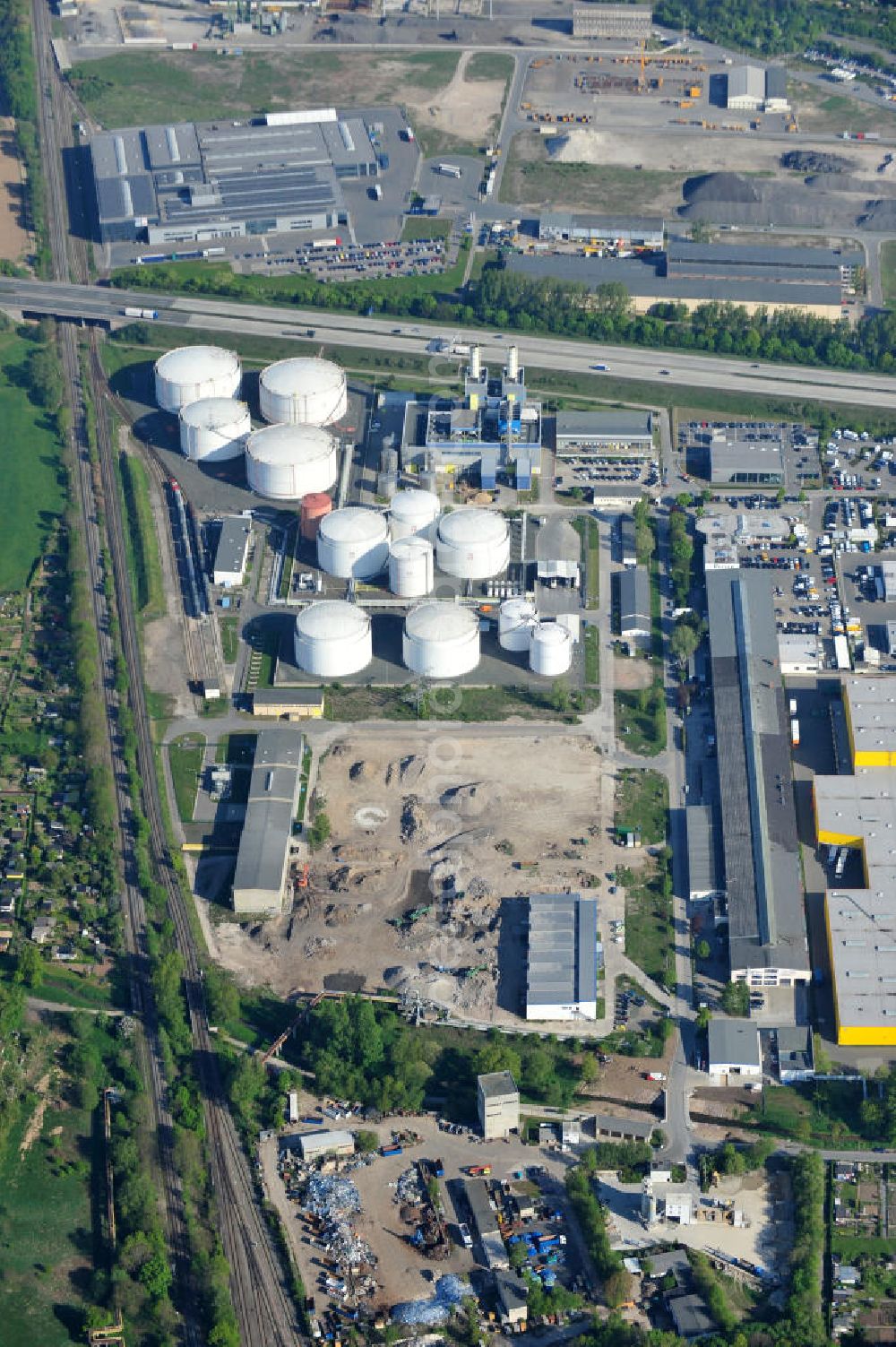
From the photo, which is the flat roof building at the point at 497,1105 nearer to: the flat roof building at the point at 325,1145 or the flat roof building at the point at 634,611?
the flat roof building at the point at 325,1145

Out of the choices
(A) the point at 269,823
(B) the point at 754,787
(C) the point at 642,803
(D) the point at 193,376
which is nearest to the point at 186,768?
(A) the point at 269,823

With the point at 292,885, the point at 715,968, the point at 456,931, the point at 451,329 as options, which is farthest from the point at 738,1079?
the point at 451,329

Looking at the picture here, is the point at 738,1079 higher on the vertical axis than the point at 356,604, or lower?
lower

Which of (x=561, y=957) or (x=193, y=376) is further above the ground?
(x=193, y=376)

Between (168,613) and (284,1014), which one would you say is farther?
(168,613)

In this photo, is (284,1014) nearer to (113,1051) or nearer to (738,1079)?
(113,1051)

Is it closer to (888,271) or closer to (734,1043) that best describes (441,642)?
(734,1043)
